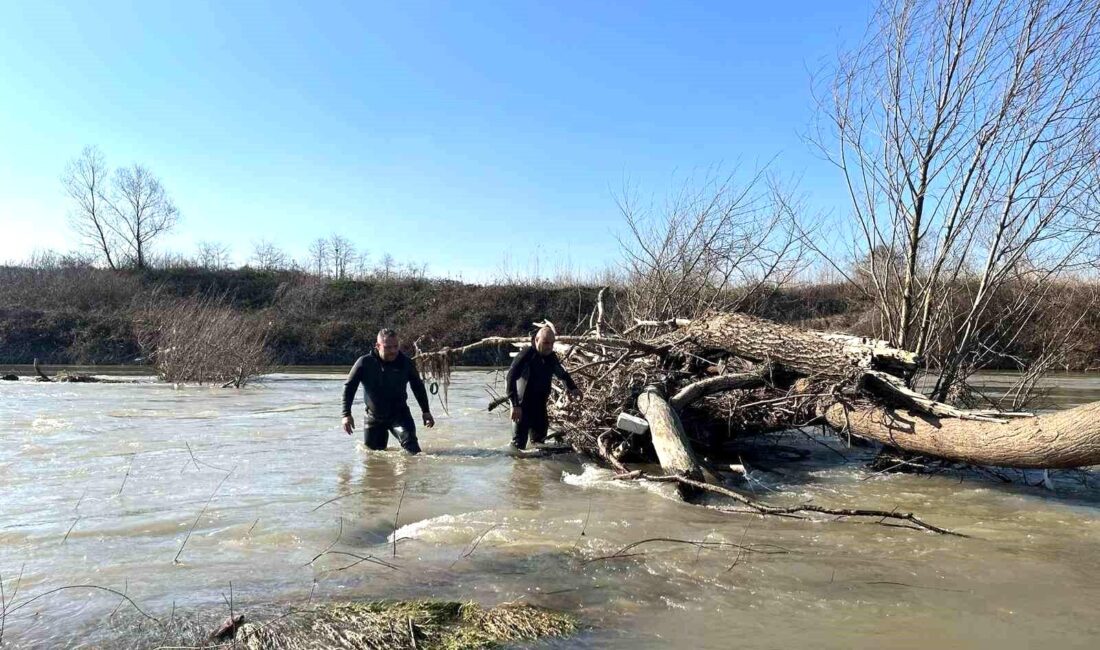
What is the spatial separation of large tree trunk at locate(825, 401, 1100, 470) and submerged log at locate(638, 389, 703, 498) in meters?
1.63

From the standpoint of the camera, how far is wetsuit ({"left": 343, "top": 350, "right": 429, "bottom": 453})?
8023 mm

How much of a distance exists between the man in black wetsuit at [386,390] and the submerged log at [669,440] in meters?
2.61

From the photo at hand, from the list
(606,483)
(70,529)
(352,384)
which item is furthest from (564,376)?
(70,529)

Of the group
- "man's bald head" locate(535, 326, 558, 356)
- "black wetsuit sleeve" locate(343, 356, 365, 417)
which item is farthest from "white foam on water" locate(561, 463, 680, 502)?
"black wetsuit sleeve" locate(343, 356, 365, 417)

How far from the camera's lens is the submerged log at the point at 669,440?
593 cm

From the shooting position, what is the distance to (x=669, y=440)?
6.43m

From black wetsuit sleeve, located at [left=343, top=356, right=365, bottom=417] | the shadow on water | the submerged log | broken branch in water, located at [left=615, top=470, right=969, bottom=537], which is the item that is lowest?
the shadow on water

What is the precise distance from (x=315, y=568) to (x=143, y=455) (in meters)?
4.98

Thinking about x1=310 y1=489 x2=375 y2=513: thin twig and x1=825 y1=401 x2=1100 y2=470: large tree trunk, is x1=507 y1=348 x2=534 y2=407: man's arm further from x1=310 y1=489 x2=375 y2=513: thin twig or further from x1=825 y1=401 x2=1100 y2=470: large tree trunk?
x1=825 y1=401 x2=1100 y2=470: large tree trunk

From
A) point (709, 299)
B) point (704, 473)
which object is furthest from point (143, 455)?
point (709, 299)

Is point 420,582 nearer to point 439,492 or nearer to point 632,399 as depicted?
point 439,492

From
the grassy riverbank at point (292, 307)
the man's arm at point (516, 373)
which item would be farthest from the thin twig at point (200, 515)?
the grassy riverbank at point (292, 307)

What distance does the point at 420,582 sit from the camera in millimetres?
3779

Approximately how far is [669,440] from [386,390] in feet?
11.2
